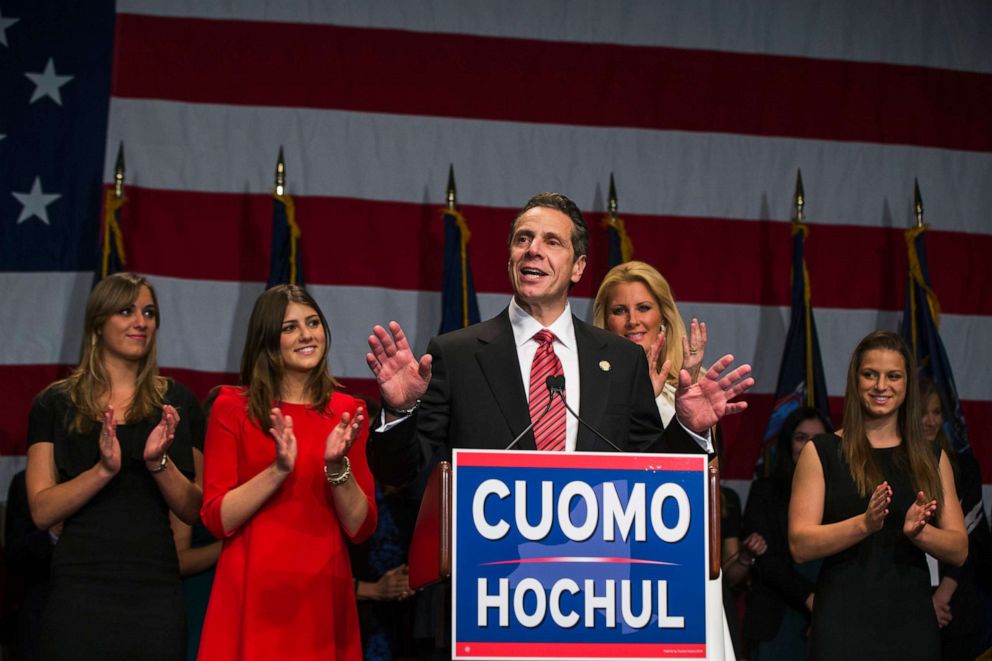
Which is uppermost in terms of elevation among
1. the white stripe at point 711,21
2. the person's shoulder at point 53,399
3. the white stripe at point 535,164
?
the white stripe at point 711,21

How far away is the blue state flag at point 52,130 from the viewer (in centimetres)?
468

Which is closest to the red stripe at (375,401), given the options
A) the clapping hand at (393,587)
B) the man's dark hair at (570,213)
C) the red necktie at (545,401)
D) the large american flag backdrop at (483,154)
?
the large american flag backdrop at (483,154)

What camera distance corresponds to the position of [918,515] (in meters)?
3.04

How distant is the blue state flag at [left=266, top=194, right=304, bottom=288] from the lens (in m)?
4.52

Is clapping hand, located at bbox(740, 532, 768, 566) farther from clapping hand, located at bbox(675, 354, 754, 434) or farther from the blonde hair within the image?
clapping hand, located at bbox(675, 354, 754, 434)

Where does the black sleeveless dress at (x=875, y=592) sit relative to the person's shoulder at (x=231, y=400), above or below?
below

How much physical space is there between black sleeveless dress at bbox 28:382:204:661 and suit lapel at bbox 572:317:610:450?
4.60ft

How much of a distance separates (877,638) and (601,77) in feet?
9.57

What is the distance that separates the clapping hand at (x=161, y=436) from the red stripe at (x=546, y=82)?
89.9 inches

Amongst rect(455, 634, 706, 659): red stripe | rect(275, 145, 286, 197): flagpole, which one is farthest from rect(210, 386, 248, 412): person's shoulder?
rect(275, 145, 286, 197): flagpole

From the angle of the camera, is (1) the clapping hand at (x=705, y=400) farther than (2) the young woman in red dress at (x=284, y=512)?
No

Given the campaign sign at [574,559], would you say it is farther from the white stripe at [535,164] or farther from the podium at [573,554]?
the white stripe at [535,164]

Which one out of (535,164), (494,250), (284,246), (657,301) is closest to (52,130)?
(284,246)

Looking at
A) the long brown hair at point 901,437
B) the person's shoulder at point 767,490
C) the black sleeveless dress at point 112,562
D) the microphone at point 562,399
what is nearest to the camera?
the microphone at point 562,399
